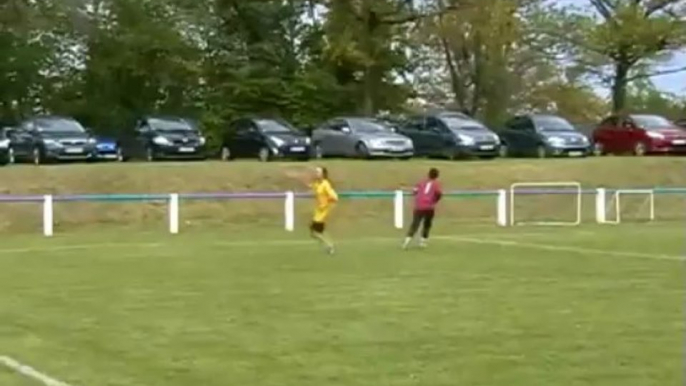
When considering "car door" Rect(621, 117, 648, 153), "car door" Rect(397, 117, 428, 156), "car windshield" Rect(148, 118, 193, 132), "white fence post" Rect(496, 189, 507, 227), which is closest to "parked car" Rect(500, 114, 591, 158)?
"car door" Rect(621, 117, 648, 153)

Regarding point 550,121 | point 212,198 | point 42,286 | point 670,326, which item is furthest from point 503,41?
point 670,326

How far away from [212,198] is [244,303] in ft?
70.7

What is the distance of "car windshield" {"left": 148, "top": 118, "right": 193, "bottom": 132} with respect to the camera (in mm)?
46656

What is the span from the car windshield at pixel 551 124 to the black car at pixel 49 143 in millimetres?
14457

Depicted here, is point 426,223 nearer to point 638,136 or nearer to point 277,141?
point 277,141

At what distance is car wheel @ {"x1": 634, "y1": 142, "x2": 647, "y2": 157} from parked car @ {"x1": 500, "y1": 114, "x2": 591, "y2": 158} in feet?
5.35

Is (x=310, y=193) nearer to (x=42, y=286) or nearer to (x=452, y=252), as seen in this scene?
(x=452, y=252)

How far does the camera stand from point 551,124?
163 feet

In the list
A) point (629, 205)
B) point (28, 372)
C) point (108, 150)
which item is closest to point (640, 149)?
point (629, 205)

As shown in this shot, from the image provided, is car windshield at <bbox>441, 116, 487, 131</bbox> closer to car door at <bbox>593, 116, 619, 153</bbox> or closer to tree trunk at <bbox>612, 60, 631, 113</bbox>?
car door at <bbox>593, 116, 619, 153</bbox>

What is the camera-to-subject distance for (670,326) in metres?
15.2

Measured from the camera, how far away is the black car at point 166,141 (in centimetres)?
4597

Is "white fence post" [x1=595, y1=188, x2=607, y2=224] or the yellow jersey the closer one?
the yellow jersey

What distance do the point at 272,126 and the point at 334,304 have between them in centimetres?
3007
